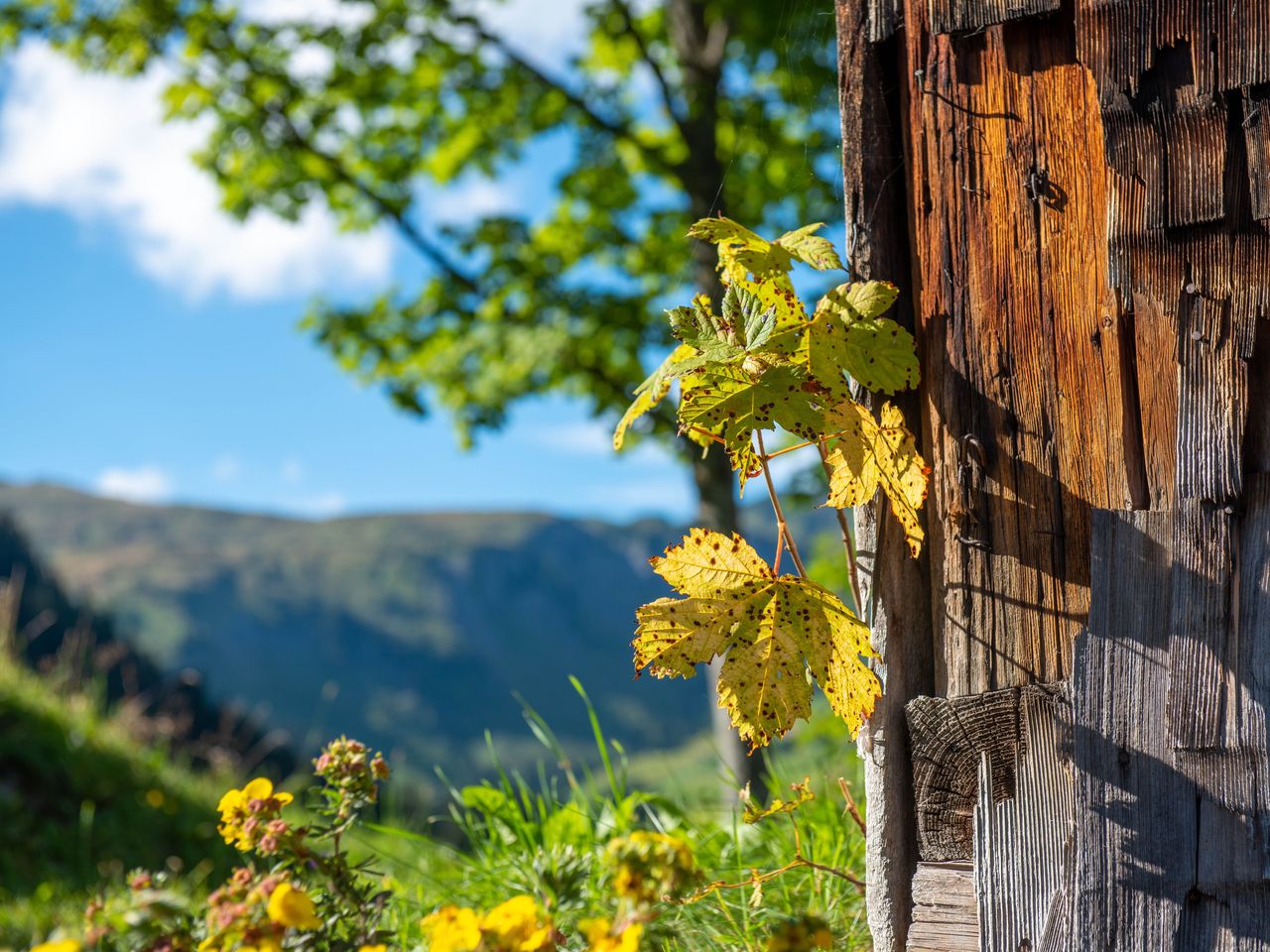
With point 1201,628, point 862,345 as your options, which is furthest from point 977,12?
point 1201,628

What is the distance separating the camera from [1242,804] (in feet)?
4.98

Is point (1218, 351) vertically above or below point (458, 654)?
above

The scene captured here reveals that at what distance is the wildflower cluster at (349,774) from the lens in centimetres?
171

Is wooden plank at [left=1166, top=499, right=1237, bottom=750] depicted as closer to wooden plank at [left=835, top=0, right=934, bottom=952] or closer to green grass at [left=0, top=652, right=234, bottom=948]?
wooden plank at [left=835, top=0, right=934, bottom=952]

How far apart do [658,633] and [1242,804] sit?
927mm

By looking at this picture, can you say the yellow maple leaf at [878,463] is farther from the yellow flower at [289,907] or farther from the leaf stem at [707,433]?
the yellow flower at [289,907]

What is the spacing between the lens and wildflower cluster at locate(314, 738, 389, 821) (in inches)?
67.2

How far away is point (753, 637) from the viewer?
1707mm

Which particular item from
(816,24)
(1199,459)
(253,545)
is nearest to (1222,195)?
(1199,459)

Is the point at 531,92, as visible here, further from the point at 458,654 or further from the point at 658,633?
the point at 458,654

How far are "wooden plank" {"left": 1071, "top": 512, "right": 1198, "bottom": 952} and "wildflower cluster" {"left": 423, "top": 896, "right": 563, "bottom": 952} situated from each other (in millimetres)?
901

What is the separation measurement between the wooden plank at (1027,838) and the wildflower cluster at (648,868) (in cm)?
70

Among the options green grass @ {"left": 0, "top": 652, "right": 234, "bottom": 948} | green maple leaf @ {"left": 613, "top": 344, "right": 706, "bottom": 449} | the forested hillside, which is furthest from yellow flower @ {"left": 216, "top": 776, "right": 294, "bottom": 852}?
the forested hillside

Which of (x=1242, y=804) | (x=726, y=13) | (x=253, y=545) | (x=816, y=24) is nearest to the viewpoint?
(x=1242, y=804)
